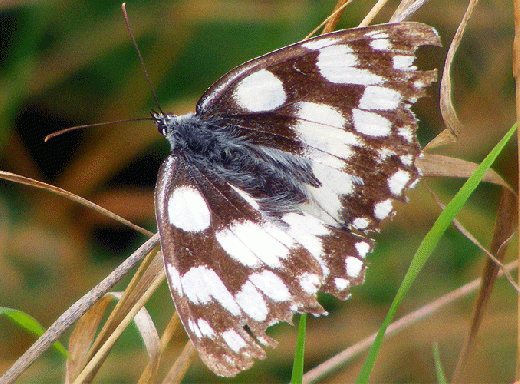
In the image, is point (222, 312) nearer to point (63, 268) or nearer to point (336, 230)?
point (336, 230)

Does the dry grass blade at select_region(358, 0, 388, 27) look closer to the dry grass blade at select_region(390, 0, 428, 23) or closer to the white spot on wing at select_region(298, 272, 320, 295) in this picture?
the dry grass blade at select_region(390, 0, 428, 23)

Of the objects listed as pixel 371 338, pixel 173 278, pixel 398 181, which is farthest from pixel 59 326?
pixel 398 181

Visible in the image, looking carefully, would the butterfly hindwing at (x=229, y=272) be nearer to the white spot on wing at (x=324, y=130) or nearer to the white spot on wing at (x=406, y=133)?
the white spot on wing at (x=324, y=130)

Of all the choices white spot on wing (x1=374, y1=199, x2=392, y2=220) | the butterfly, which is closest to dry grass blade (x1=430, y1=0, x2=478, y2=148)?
the butterfly

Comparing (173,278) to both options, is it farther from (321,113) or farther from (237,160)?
(321,113)

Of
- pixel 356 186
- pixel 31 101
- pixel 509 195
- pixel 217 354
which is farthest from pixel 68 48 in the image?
pixel 509 195

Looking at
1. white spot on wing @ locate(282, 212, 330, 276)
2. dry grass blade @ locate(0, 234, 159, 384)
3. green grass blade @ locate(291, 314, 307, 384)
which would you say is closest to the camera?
green grass blade @ locate(291, 314, 307, 384)

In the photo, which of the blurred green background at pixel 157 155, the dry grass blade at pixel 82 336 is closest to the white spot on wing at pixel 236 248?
the dry grass blade at pixel 82 336
